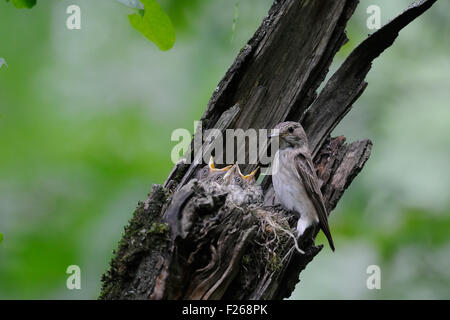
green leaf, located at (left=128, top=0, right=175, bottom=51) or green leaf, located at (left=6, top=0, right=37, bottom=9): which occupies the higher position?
green leaf, located at (left=128, top=0, right=175, bottom=51)

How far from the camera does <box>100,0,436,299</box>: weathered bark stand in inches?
118

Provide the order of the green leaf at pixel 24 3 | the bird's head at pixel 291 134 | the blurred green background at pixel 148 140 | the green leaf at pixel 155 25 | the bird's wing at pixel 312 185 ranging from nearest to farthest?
the green leaf at pixel 24 3 < the green leaf at pixel 155 25 < the bird's wing at pixel 312 185 < the bird's head at pixel 291 134 < the blurred green background at pixel 148 140

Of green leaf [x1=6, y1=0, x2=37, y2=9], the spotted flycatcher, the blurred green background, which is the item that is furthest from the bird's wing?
green leaf [x1=6, y1=0, x2=37, y2=9]

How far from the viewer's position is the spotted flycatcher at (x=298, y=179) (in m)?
4.18

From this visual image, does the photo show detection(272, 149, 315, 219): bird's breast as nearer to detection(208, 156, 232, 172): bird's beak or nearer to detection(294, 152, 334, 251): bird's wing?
detection(294, 152, 334, 251): bird's wing

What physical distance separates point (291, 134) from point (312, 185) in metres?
0.51

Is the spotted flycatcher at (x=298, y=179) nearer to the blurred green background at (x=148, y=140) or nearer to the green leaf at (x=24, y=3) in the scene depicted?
the blurred green background at (x=148, y=140)

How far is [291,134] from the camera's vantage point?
4.41 meters

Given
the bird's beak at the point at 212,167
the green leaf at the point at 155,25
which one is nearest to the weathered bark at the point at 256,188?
the bird's beak at the point at 212,167

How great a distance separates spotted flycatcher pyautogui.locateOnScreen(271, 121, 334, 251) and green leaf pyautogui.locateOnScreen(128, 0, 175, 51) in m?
2.09

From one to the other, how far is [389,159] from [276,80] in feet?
5.61

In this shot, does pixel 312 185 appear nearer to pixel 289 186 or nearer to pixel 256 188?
pixel 289 186

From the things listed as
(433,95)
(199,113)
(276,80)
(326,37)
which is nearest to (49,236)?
(199,113)

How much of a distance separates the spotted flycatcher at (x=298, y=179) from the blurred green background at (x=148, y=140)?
3.47ft
